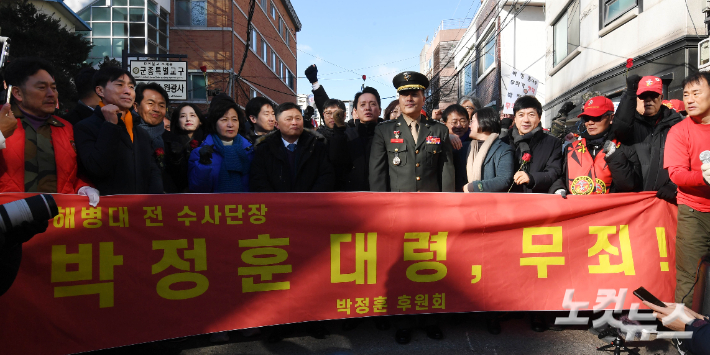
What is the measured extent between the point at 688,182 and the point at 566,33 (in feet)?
38.5

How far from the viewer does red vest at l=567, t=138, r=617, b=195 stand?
3557 mm

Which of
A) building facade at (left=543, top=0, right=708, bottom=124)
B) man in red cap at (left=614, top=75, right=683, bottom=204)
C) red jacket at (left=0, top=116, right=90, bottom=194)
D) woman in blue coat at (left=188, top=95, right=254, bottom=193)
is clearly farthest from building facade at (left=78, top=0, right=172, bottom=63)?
man in red cap at (left=614, top=75, right=683, bottom=204)

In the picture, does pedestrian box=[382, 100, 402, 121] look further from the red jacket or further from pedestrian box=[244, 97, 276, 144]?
the red jacket

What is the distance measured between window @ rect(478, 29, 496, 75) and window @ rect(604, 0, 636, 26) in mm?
7512

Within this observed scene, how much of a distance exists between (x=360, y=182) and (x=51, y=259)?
2444 millimetres

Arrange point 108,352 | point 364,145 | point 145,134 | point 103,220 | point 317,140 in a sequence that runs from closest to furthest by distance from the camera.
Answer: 1. point 103,220
2. point 108,352
3. point 145,134
4. point 317,140
5. point 364,145

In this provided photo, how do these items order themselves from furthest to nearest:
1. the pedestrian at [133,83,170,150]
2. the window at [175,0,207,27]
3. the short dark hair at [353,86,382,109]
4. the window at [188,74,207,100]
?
the window at [175,0,207,27]
the window at [188,74,207,100]
the short dark hair at [353,86,382,109]
the pedestrian at [133,83,170,150]

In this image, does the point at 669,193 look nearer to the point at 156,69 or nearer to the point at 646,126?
the point at 646,126

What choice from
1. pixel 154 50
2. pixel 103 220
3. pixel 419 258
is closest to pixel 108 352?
pixel 103 220

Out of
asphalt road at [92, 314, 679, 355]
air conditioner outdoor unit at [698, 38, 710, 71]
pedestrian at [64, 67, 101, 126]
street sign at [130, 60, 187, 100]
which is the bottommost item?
asphalt road at [92, 314, 679, 355]

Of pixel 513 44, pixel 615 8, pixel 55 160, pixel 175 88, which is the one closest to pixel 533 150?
pixel 55 160

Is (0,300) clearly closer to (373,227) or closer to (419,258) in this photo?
(373,227)

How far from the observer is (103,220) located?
2.88m

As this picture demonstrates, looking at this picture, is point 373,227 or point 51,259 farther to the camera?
point 373,227
